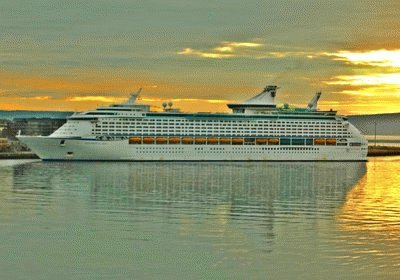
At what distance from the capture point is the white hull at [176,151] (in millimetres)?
54000

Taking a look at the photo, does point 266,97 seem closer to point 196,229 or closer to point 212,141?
point 212,141

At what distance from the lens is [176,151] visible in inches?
2276

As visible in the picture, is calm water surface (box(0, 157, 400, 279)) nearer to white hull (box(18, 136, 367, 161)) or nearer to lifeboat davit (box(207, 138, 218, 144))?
white hull (box(18, 136, 367, 161))

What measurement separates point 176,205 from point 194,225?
16.3ft

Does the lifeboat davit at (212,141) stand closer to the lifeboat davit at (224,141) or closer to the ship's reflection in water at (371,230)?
the lifeboat davit at (224,141)

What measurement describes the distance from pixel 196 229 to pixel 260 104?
142 feet

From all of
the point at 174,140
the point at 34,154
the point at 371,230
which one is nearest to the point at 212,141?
the point at 174,140

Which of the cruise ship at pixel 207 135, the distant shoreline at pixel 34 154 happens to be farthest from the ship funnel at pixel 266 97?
the distant shoreline at pixel 34 154

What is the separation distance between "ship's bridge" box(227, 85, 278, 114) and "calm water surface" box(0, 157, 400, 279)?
26.4 metres

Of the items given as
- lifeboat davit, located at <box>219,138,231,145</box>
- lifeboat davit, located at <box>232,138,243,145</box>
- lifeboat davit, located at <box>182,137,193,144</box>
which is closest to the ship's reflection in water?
lifeboat davit, located at <box>182,137,193,144</box>

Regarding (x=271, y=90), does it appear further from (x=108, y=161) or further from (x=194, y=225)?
(x=194, y=225)

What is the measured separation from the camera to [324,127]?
206 feet

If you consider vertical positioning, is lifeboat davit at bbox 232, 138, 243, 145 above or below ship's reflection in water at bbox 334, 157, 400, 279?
above

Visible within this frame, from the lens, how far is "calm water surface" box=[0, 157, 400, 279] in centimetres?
1609
